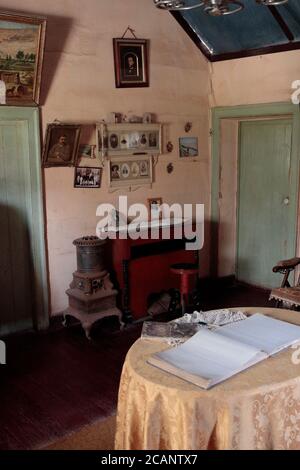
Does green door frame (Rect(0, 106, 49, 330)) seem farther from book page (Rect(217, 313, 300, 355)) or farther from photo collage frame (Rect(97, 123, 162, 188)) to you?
book page (Rect(217, 313, 300, 355))

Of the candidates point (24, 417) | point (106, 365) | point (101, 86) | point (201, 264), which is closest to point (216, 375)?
point (24, 417)

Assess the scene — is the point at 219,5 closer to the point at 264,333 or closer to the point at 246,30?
the point at 264,333

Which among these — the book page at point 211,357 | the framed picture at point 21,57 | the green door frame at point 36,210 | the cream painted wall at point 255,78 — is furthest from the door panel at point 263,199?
the book page at point 211,357

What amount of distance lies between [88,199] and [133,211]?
58cm

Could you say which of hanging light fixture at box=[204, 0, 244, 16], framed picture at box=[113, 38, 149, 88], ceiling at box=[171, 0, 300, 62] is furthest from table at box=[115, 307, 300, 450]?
ceiling at box=[171, 0, 300, 62]

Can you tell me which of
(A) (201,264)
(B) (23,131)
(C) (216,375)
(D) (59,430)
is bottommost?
(D) (59,430)

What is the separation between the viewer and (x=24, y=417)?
339 centimetres

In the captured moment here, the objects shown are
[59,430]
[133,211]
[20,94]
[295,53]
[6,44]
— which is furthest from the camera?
[133,211]

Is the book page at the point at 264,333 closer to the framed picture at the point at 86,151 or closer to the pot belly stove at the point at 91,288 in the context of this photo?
the pot belly stove at the point at 91,288

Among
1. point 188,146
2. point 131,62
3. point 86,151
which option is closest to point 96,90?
point 131,62

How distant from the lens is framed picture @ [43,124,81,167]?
464 centimetres

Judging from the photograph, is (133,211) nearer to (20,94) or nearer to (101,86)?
(101,86)

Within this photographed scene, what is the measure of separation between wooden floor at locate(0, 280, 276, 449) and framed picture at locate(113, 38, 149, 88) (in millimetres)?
2501

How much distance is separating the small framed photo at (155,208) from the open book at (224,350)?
114 inches
